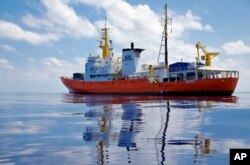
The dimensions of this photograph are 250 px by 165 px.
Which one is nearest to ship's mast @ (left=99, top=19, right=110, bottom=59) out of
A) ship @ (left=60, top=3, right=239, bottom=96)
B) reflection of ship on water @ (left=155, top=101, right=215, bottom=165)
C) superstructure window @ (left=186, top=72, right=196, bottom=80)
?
ship @ (left=60, top=3, right=239, bottom=96)

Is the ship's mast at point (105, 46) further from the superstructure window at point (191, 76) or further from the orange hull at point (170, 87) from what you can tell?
the superstructure window at point (191, 76)

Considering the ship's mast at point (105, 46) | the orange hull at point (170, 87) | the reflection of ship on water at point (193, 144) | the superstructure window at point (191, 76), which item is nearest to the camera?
the reflection of ship on water at point (193, 144)

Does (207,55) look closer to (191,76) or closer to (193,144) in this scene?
(191,76)

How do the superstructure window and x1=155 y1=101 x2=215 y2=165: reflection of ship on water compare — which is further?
the superstructure window

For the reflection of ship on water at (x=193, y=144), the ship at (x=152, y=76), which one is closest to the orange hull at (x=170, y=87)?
the ship at (x=152, y=76)

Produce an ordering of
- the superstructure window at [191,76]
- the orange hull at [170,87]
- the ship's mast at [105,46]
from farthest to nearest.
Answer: the ship's mast at [105,46]
the superstructure window at [191,76]
the orange hull at [170,87]

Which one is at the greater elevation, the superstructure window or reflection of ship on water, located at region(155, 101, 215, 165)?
the superstructure window

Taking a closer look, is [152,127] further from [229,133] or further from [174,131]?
[229,133]

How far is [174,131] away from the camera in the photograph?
52.6ft

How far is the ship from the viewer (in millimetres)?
60750

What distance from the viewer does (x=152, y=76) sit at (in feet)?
219

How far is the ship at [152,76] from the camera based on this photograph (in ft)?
199

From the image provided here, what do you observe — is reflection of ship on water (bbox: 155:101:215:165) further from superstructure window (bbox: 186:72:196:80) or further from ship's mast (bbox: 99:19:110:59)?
ship's mast (bbox: 99:19:110:59)

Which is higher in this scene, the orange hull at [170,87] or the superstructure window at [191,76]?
the superstructure window at [191,76]
